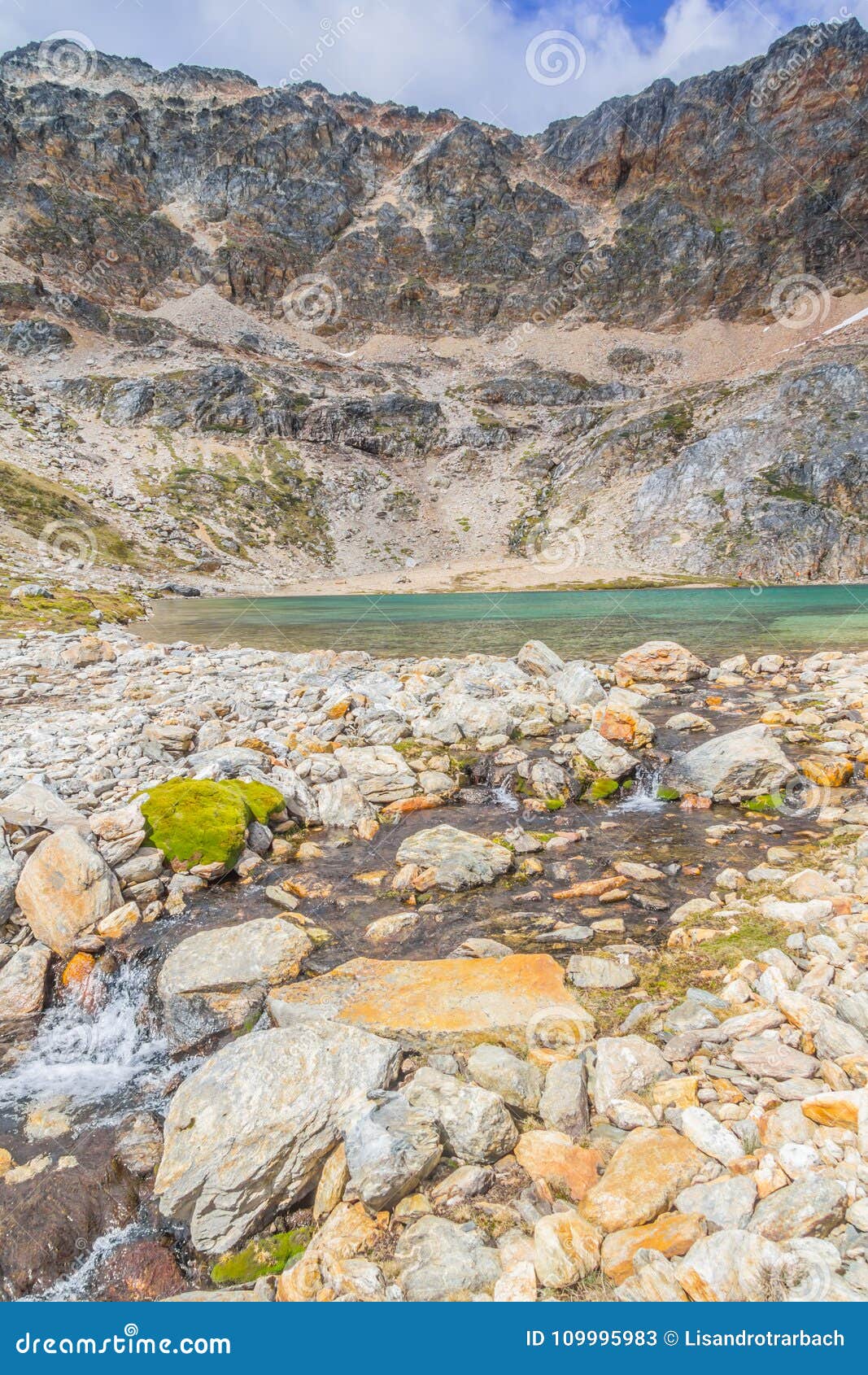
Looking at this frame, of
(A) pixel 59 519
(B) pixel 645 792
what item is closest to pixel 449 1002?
(B) pixel 645 792

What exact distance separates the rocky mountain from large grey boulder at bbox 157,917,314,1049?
4857 centimetres

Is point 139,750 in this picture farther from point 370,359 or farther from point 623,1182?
point 370,359

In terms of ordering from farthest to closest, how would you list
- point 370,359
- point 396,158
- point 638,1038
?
point 396,158 < point 370,359 < point 638,1038

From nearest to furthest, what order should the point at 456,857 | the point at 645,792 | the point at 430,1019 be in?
1. the point at 430,1019
2. the point at 456,857
3. the point at 645,792

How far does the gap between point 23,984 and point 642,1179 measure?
20.3 ft

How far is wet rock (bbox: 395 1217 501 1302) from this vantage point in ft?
11.5

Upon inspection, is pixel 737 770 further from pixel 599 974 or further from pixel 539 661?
pixel 539 661

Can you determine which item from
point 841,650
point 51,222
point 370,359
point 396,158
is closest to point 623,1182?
point 841,650

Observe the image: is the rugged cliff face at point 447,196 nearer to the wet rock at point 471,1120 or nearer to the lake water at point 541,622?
the lake water at point 541,622

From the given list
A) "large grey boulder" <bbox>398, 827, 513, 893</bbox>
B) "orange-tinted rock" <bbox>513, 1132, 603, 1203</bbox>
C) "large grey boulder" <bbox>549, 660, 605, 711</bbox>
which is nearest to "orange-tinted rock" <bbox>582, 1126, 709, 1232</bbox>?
"orange-tinted rock" <bbox>513, 1132, 603, 1203</bbox>

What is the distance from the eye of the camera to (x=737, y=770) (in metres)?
10.9

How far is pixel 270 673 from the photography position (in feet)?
64.8

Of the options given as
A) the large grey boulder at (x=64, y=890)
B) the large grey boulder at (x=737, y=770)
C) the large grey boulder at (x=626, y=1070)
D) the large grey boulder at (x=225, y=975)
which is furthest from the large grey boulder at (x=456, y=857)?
the large grey boulder at (x=737, y=770)
